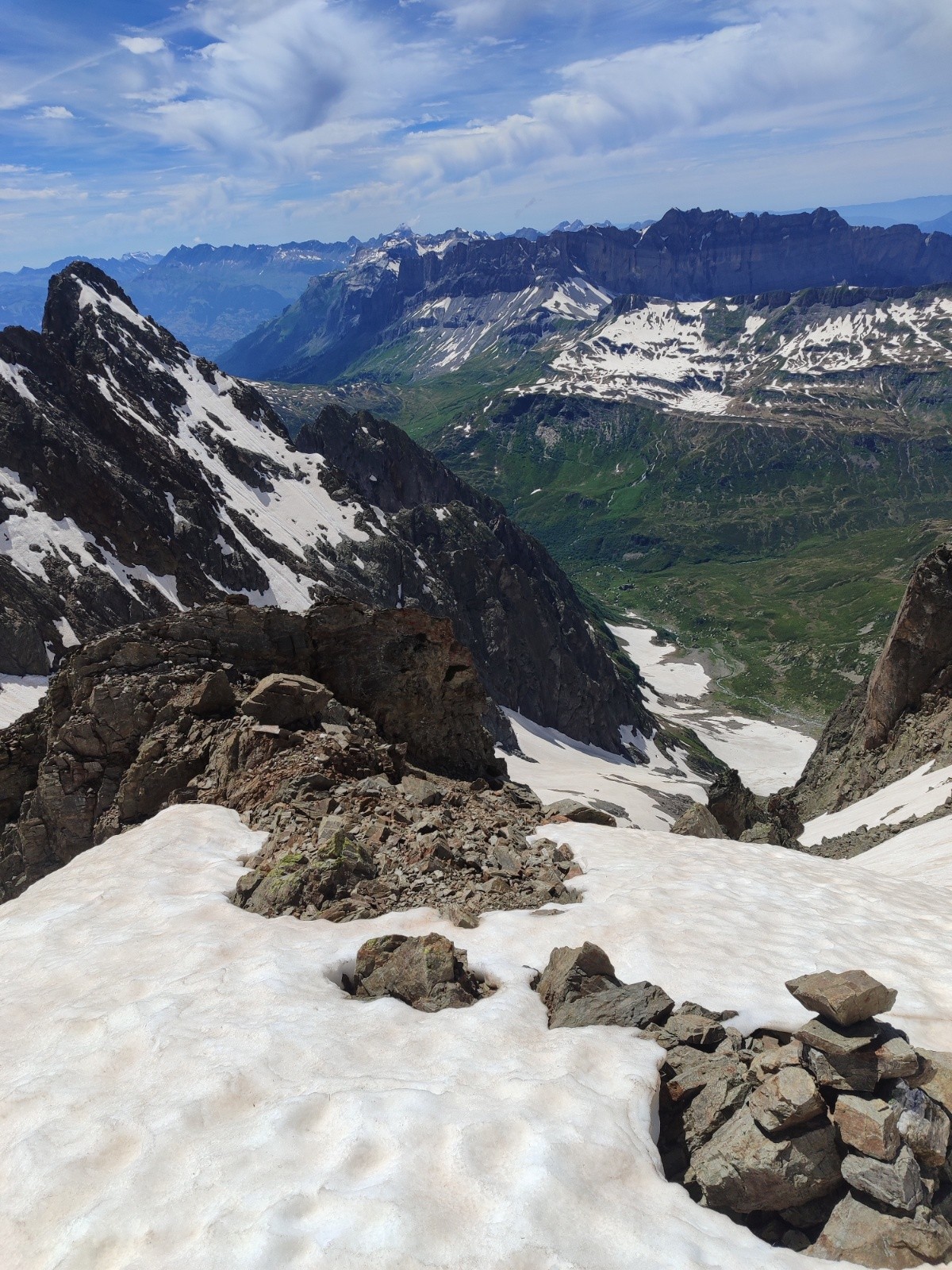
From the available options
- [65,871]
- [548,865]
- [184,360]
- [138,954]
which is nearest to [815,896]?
[548,865]

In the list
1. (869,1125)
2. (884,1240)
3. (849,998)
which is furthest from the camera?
(849,998)

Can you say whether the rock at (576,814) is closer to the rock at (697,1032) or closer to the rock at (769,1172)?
the rock at (697,1032)

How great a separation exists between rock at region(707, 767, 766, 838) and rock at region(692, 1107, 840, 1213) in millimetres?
31157

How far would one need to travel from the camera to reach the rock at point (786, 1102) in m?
9.01

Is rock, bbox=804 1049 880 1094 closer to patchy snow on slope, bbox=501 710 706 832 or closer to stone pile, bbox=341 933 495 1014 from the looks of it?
stone pile, bbox=341 933 495 1014

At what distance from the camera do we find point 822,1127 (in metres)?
8.99

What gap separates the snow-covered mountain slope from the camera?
80750mm

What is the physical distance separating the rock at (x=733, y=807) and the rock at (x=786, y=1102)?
30496 mm

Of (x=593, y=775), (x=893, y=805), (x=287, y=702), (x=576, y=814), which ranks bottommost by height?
(x=593, y=775)

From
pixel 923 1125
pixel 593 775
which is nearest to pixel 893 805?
pixel 923 1125

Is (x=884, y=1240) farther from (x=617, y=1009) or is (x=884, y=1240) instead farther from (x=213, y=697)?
(x=213, y=697)

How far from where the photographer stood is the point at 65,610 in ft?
246

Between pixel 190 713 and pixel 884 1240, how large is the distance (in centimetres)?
2007

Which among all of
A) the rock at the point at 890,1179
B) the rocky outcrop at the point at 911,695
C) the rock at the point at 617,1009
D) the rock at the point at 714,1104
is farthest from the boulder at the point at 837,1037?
the rocky outcrop at the point at 911,695
